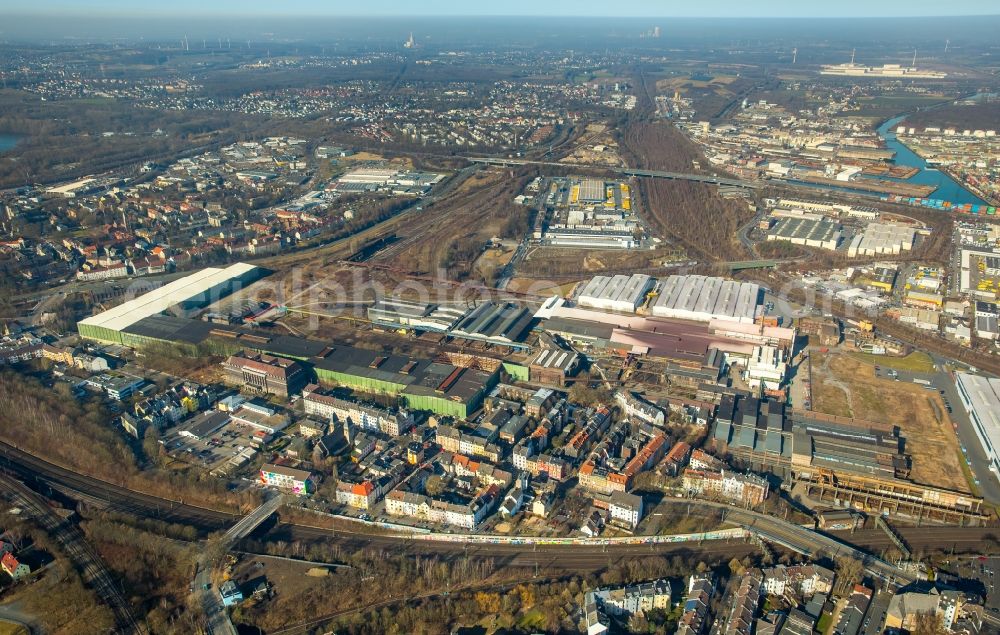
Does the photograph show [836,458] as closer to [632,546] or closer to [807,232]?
[632,546]

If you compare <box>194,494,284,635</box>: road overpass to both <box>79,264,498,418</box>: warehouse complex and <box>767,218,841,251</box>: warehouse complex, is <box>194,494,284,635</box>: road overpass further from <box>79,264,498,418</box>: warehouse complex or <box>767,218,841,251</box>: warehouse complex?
<box>767,218,841,251</box>: warehouse complex

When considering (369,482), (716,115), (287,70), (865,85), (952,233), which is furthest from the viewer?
(287,70)

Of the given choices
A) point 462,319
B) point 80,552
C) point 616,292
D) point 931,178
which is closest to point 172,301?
point 462,319

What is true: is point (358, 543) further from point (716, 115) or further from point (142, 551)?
point (716, 115)

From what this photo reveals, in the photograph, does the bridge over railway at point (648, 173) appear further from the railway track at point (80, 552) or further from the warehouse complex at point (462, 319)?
the railway track at point (80, 552)

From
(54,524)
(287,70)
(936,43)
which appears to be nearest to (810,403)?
(54,524)

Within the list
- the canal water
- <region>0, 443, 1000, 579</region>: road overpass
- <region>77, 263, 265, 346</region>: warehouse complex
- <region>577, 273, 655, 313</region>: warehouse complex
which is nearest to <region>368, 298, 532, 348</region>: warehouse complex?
<region>577, 273, 655, 313</region>: warehouse complex
